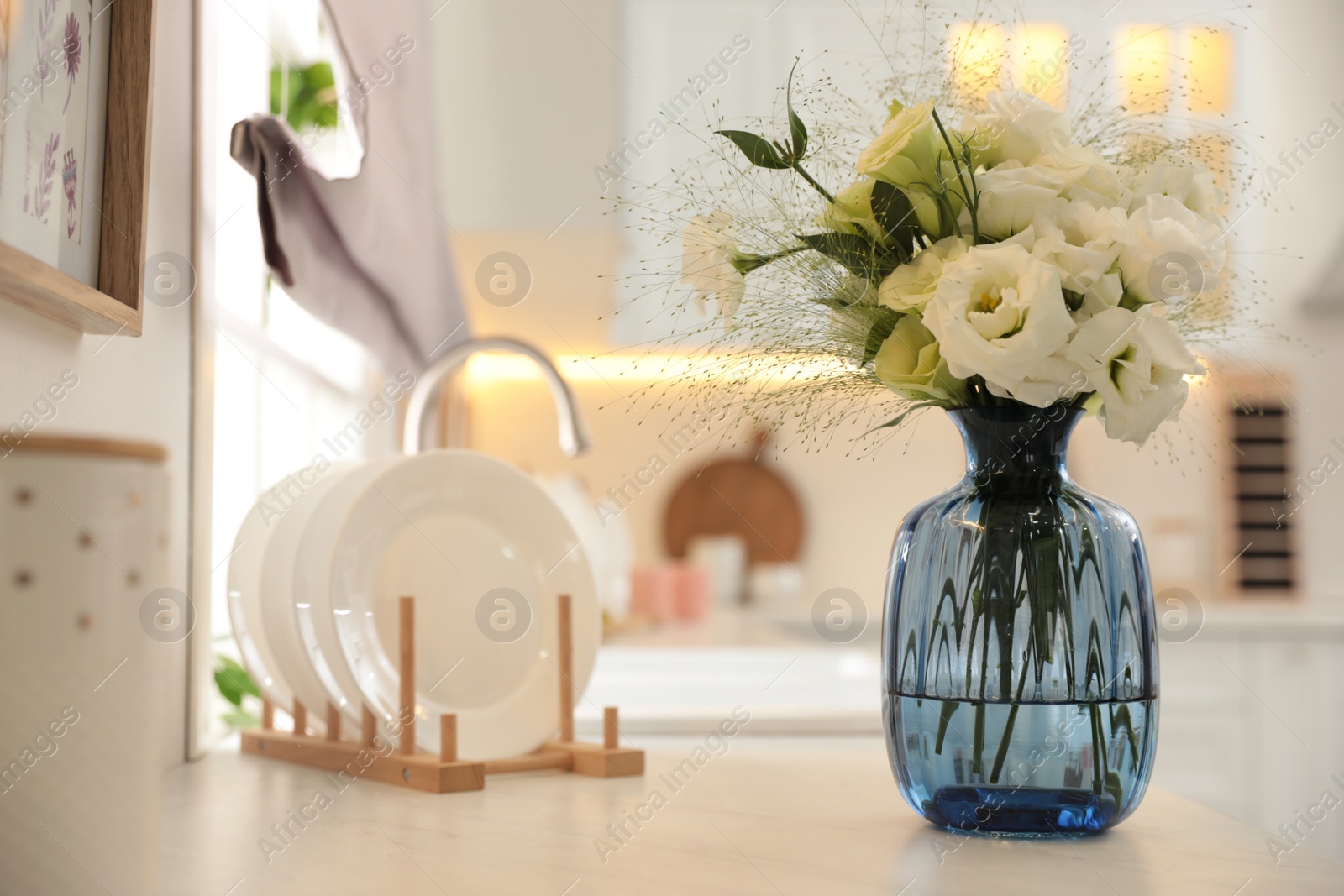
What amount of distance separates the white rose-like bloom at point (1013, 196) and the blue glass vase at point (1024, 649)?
0.31 feet

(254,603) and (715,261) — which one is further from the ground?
(715,261)

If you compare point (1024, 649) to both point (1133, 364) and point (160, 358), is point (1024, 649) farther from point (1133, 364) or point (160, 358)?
point (160, 358)

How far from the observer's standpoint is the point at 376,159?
1189 millimetres

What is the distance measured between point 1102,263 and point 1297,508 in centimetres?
320

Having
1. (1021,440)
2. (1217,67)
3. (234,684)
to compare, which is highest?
(1217,67)

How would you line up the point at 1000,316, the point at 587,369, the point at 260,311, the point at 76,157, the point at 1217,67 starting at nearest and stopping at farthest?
the point at 1000,316 < the point at 76,157 < the point at 260,311 < the point at 587,369 < the point at 1217,67

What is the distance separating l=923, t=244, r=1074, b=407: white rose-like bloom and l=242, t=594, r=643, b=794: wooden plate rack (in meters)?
0.37

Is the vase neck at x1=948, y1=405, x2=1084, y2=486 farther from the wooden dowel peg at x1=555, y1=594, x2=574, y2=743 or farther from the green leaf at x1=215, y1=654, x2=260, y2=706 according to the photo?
the green leaf at x1=215, y1=654, x2=260, y2=706

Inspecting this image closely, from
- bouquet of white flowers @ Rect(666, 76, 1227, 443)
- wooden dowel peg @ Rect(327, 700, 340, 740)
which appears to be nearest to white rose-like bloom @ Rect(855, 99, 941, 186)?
bouquet of white flowers @ Rect(666, 76, 1227, 443)

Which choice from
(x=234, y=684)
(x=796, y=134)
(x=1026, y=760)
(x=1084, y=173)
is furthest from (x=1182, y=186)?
(x=234, y=684)

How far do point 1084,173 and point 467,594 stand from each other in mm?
488

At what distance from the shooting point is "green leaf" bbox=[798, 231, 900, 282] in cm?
59

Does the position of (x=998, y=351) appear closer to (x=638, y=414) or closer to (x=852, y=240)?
(x=852, y=240)

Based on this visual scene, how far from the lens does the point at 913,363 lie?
57cm
